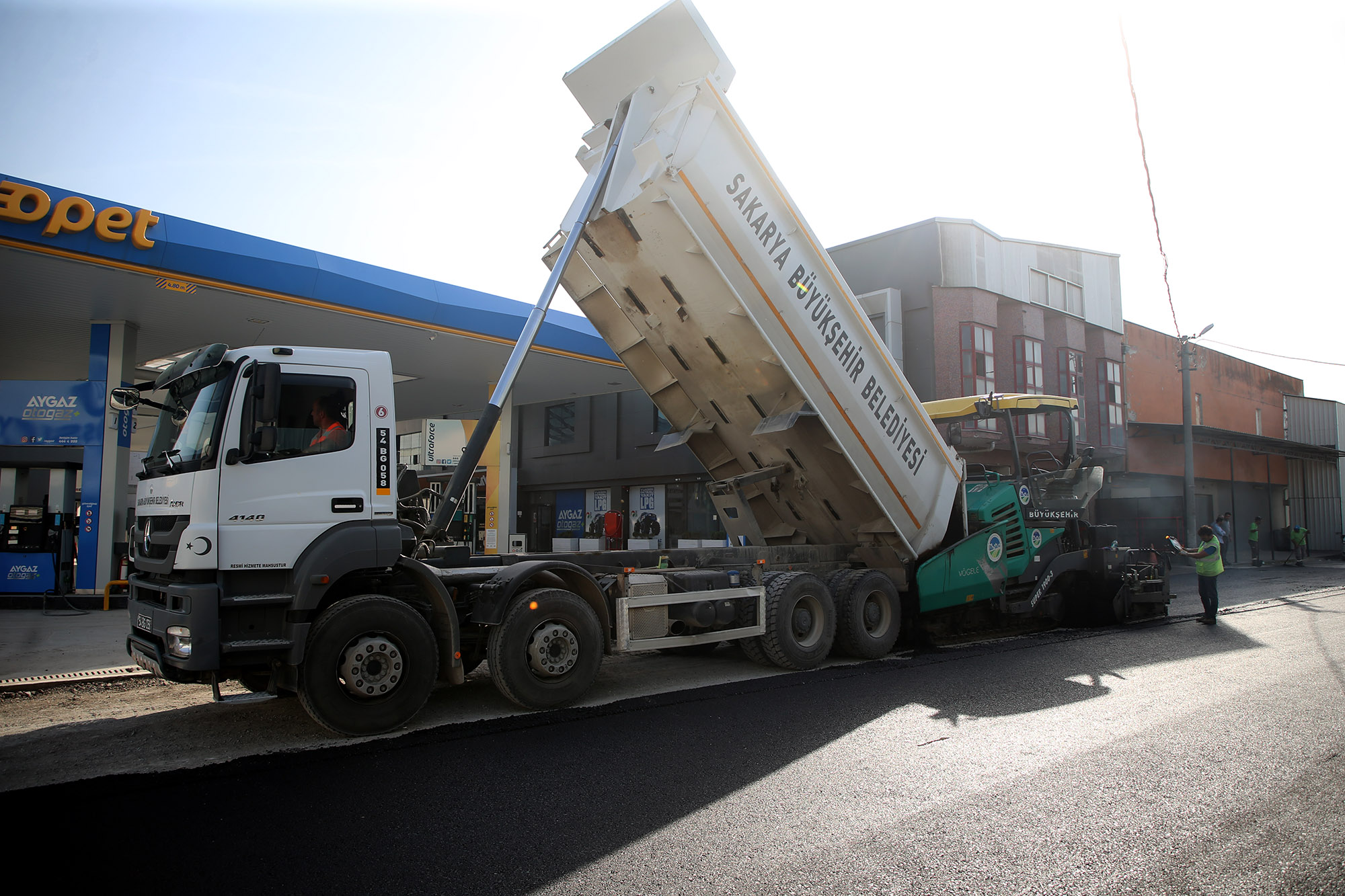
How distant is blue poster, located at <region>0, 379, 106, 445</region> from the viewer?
13.9m

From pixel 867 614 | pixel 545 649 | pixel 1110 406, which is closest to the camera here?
pixel 545 649

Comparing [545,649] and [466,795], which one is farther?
[545,649]

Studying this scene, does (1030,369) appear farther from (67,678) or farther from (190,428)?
(67,678)

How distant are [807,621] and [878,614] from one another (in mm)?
1050

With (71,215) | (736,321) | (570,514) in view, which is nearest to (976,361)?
(570,514)

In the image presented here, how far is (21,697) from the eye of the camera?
22.9 ft

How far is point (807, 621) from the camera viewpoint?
8359 mm

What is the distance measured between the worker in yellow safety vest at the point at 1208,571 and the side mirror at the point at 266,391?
38.6 ft

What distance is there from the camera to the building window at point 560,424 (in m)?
31.5

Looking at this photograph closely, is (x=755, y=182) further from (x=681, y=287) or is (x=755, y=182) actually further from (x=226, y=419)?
(x=226, y=419)

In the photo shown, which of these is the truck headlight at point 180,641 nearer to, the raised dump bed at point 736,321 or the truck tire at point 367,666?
the truck tire at point 367,666

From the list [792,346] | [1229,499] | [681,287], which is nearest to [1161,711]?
[792,346]

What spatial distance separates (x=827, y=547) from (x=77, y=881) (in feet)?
23.4

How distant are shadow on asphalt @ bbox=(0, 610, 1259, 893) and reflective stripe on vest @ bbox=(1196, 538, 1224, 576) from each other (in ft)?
20.2
